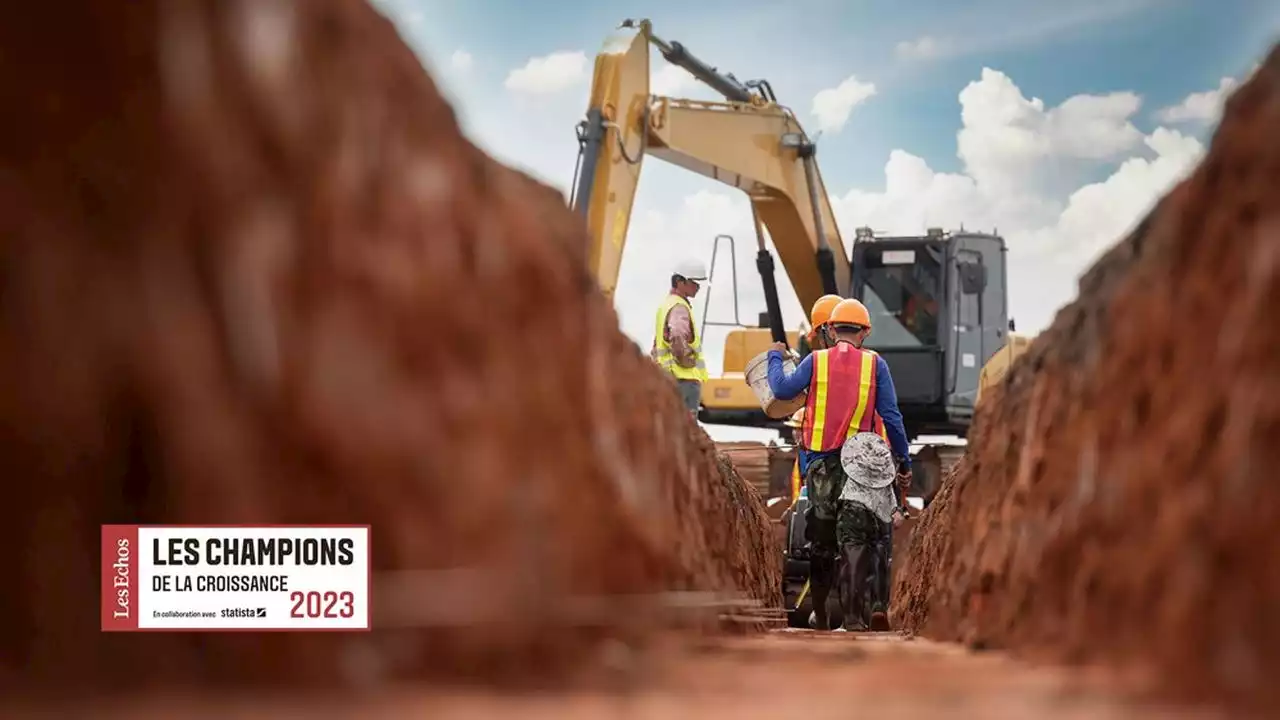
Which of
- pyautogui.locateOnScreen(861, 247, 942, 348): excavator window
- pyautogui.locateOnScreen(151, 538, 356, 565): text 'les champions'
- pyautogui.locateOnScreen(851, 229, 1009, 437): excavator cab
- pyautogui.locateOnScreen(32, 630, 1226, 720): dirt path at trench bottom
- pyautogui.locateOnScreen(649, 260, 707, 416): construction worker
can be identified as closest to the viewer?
pyautogui.locateOnScreen(32, 630, 1226, 720): dirt path at trench bottom

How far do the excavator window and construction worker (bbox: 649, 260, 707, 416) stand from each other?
3.81 metres

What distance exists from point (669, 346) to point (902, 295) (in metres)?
4.33

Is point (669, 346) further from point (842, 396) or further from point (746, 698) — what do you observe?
point (746, 698)

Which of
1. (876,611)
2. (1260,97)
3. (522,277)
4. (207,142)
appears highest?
(1260,97)

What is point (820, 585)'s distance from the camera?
6281 millimetres

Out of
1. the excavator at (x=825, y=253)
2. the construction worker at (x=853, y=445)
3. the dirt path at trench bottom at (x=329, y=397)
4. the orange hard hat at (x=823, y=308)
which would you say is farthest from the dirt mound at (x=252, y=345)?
the excavator at (x=825, y=253)

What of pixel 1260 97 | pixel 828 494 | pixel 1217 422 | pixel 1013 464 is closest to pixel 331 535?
pixel 1217 422

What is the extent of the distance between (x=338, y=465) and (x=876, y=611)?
4.43 meters

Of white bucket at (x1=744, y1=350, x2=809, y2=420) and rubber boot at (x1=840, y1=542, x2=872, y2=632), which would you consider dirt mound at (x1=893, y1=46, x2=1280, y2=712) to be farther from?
white bucket at (x1=744, y1=350, x2=809, y2=420)

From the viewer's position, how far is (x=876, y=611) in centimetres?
572

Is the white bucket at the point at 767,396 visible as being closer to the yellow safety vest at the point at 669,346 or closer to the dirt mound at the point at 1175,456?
the yellow safety vest at the point at 669,346

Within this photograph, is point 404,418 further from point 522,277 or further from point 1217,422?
point 1217,422

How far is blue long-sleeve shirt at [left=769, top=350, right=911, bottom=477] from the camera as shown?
572cm

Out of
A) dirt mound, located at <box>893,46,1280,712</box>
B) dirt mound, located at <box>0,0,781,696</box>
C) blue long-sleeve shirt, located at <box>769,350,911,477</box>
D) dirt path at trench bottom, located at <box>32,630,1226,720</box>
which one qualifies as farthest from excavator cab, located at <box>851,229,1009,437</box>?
dirt mound, located at <box>0,0,781,696</box>
